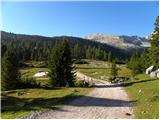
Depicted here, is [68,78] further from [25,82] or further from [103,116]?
[103,116]

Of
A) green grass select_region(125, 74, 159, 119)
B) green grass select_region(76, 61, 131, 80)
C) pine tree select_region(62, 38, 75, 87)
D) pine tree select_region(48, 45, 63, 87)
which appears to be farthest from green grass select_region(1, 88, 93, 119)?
green grass select_region(76, 61, 131, 80)

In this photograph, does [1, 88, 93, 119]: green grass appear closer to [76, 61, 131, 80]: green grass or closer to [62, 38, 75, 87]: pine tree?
[62, 38, 75, 87]: pine tree

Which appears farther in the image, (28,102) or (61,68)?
(61,68)

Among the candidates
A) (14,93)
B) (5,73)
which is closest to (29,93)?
(14,93)

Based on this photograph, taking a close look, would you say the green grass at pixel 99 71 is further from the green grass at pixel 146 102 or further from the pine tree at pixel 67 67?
the green grass at pixel 146 102

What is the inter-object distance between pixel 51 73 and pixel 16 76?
692 cm

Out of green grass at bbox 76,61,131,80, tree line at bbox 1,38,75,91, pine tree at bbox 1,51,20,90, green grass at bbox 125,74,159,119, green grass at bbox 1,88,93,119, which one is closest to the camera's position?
green grass at bbox 125,74,159,119

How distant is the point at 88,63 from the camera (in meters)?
193

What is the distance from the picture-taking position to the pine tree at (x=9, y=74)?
6088cm

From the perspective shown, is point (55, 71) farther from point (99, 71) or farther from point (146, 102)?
point (99, 71)

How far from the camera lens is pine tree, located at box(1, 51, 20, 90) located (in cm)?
6088

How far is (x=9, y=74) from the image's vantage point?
61906mm

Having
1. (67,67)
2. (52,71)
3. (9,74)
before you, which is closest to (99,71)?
(67,67)

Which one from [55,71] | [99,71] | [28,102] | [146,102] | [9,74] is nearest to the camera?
[146,102]
